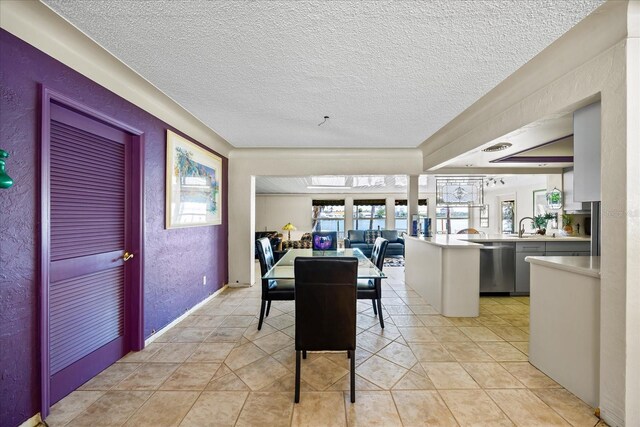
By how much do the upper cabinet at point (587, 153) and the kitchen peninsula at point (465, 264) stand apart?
140 centimetres

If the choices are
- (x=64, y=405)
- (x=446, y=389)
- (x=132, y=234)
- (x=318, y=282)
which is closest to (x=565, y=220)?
(x=446, y=389)

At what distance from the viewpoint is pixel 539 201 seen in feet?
22.5

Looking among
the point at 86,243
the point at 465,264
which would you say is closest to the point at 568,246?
the point at 465,264

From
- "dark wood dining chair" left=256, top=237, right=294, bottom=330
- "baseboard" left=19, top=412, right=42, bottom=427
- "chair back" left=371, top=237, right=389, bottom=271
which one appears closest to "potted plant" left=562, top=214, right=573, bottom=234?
"chair back" left=371, top=237, right=389, bottom=271

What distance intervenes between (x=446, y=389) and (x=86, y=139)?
314 centimetres

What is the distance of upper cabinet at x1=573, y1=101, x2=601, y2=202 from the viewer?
181cm

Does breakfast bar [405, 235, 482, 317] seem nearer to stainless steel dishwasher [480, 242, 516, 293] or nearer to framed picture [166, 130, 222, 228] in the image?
stainless steel dishwasher [480, 242, 516, 293]

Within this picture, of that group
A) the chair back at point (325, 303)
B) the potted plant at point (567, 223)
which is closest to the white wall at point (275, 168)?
the potted plant at point (567, 223)

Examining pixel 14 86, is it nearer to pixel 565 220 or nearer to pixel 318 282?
pixel 318 282

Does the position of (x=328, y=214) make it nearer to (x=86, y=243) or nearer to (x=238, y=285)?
(x=238, y=285)

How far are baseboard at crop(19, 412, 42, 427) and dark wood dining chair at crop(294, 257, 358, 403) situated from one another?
4.82 feet

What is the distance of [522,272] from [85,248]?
17.2 ft

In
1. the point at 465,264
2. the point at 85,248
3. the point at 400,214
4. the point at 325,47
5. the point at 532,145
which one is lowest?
the point at 465,264

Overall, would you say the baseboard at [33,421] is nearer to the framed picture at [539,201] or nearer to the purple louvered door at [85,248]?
the purple louvered door at [85,248]
